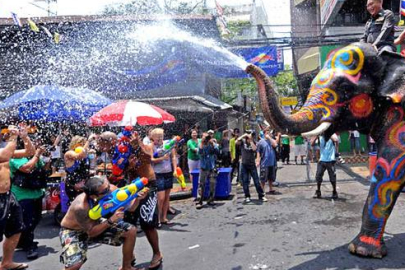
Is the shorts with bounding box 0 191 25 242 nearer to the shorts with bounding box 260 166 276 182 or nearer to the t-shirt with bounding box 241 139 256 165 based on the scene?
the t-shirt with bounding box 241 139 256 165

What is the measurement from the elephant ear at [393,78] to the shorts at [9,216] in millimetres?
4794

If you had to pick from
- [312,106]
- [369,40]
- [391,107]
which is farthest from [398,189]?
[369,40]

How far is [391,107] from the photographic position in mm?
4461

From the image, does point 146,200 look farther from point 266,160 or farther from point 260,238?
point 266,160

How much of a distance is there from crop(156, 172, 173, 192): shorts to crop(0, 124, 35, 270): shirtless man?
8.32 ft

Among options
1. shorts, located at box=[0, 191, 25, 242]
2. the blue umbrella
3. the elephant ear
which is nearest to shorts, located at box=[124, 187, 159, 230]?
shorts, located at box=[0, 191, 25, 242]

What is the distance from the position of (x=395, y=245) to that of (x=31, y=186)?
531 centimetres

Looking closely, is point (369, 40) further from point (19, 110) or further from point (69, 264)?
point (19, 110)

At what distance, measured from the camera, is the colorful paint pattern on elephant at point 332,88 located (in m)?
4.36

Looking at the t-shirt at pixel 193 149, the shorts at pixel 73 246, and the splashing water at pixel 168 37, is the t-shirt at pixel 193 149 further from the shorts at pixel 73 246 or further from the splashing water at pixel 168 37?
the shorts at pixel 73 246

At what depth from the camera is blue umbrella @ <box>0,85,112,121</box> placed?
293 inches

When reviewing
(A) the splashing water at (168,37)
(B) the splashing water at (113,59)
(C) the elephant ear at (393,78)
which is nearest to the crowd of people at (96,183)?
(C) the elephant ear at (393,78)

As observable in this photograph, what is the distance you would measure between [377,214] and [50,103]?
20.3 feet

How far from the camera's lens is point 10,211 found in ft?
16.1
